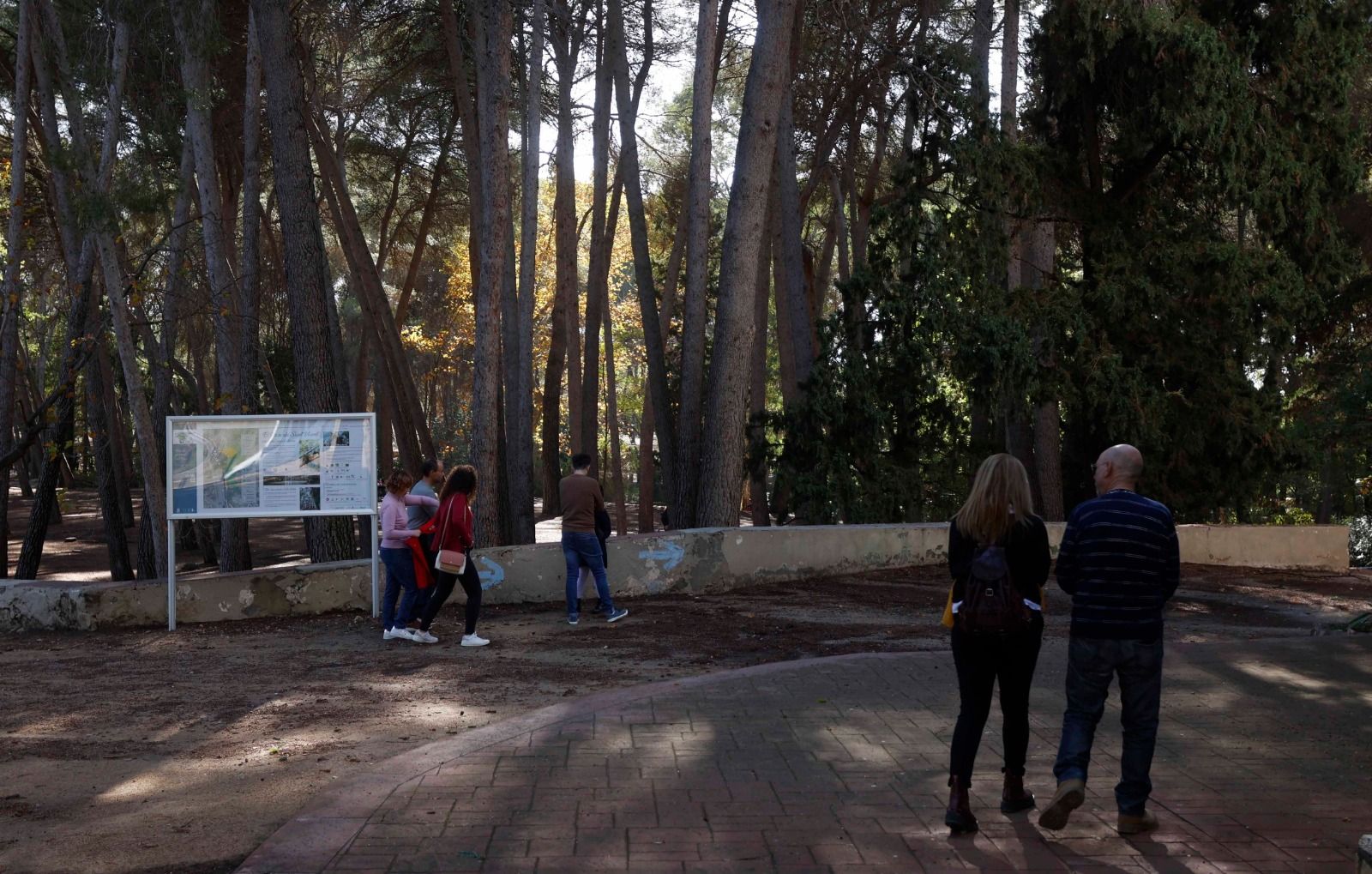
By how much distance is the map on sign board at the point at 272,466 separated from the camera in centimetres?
1220

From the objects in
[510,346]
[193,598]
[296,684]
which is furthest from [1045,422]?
[296,684]

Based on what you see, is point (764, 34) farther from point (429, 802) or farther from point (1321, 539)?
point (429, 802)

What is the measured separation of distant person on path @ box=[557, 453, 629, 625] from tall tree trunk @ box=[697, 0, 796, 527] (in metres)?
4.46

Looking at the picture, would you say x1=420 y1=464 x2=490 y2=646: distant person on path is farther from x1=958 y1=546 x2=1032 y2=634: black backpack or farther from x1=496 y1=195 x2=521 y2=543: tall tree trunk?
x1=496 y1=195 x2=521 y2=543: tall tree trunk

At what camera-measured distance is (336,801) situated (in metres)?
5.99

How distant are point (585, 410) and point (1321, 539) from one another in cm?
1364

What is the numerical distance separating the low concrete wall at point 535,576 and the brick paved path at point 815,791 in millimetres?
4859

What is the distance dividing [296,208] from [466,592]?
23.3 feet

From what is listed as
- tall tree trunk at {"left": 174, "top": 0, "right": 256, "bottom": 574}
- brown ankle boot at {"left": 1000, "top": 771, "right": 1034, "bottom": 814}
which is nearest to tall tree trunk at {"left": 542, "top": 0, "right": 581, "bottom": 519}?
tall tree trunk at {"left": 174, "top": 0, "right": 256, "bottom": 574}

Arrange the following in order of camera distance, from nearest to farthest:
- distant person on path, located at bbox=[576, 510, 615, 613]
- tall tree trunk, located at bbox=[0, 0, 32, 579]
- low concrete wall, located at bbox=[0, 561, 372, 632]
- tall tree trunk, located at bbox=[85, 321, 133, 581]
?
low concrete wall, located at bbox=[0, 561, 372, 632]
distant person on path, located at bbox=[576, 510, 615, 613]
tall tree trunk, located at bbox=[0, 0, 32, 579]
tall tree trunk, located at bbox=[85, 321, 133, 581]

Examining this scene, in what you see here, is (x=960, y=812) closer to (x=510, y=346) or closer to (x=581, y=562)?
(x=581, y=562)

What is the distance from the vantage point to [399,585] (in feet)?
37.9

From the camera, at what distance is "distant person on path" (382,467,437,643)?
448 inches

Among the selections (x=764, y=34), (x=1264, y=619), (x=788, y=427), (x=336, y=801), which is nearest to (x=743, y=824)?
(x=336, y=801)
